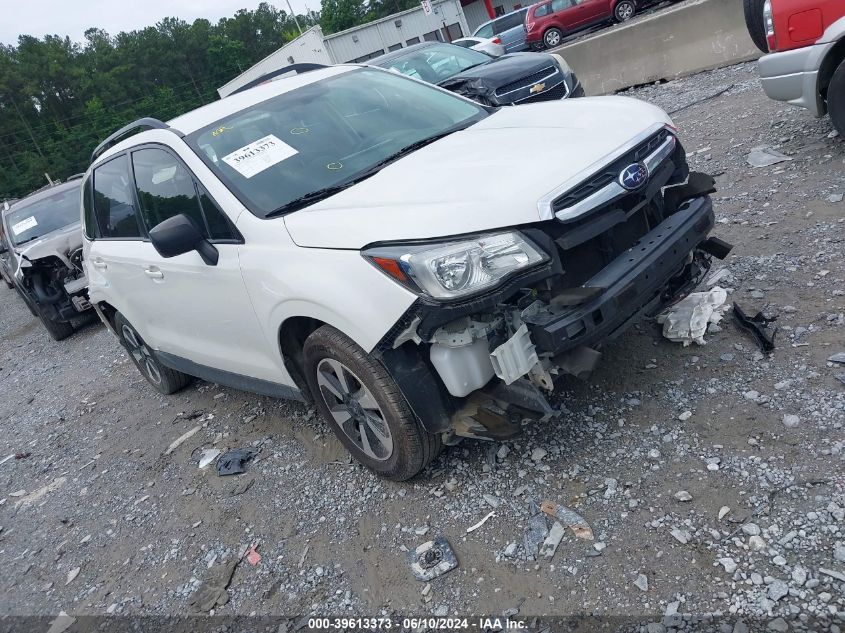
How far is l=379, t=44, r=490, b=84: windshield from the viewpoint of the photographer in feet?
30.8

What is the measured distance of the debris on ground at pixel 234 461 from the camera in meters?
4.02

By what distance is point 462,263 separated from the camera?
96.7 inches

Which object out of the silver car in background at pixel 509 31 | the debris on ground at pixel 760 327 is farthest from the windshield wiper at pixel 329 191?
the silver car in background at pixel 509 31

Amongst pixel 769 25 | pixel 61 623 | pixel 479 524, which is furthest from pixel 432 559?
pixel 769 25

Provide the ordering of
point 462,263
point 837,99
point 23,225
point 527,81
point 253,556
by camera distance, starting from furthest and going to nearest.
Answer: point 23,225 → point 527,81 → point 837,99 → point 253,556 → point 462,263

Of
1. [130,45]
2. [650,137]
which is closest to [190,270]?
[650,137]

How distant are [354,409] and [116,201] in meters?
2.63

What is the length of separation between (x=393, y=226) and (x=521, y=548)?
4.78 ft

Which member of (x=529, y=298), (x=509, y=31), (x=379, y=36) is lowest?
(x=529, y=298)

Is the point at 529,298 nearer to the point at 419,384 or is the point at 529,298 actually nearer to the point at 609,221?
the point at 609,221

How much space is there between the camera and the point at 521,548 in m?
2.63

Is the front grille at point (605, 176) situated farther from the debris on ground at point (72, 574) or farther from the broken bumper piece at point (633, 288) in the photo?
the debris on ground at point (72, 574)

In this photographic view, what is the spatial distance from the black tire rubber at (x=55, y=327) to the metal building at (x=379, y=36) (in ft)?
115

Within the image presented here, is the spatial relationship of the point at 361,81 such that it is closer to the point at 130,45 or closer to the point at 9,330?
the point at 9,330
